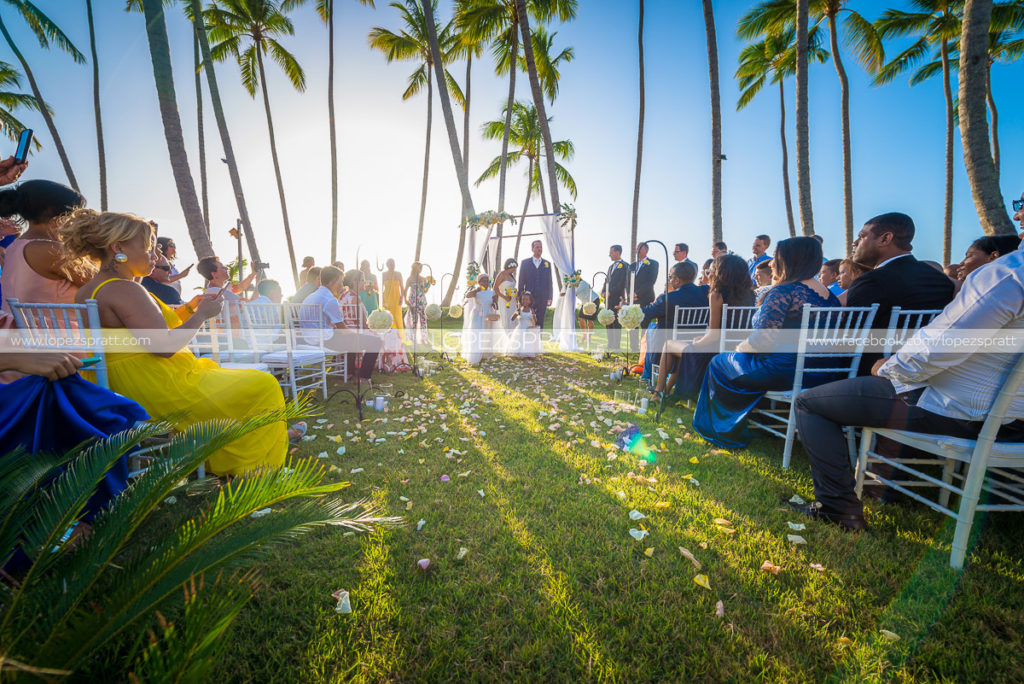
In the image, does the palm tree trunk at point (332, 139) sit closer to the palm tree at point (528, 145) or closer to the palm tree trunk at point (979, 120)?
the palm tree at point (528, 145)

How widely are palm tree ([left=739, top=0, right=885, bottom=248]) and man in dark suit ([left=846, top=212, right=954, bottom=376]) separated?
46.3 ft

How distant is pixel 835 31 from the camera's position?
1326cm

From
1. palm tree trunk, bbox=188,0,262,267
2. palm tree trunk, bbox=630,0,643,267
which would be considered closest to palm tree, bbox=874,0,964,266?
palm tree trunk, bbox=630,0,643,267

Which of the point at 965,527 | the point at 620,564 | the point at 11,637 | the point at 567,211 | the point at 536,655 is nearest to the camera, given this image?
the point at 11,637

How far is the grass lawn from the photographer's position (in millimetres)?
1554

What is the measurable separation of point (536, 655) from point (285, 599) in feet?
4.08

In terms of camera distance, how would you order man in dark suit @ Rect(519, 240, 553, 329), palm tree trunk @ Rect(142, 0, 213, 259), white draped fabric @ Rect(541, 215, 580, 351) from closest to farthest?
palm tree trunk @ Rect(142, 0, 213, 259) → white draped fabric @ Rect(541, 215, 580, 351) → man in dark suit @ Rect(519, 240, 553, 329)

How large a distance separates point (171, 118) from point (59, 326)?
745 centimetres

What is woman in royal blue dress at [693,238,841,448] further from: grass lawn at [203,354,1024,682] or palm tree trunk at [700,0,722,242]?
palm tree trunk at [700,0,722,242]

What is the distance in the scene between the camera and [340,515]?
1.23 m

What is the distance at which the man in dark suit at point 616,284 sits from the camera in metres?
9.28

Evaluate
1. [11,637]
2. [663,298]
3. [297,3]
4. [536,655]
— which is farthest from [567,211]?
[297,3]

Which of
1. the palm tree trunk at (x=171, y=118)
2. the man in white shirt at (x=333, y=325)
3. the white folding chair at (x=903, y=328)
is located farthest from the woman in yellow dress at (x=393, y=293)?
the white folding chair at (x=903, y=328)

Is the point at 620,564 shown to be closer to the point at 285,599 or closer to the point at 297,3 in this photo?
the point at 285,599
